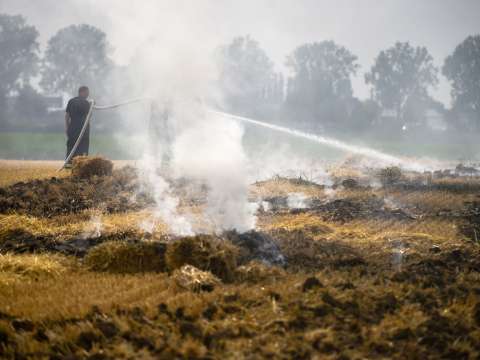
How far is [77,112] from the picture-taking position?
48.1 ft

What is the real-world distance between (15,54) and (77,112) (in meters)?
33.6

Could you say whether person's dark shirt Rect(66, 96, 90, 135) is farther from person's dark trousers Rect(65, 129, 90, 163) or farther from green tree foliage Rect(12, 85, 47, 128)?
green tree foliage Rect(12, 85, 47, 128)

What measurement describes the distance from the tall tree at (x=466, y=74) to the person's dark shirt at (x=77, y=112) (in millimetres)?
48410

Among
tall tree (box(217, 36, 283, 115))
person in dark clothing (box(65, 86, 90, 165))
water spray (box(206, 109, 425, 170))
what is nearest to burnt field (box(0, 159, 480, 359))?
water spray (box(206, 109, 425, 170))

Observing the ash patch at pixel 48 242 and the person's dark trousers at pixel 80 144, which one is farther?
the person's dark trousers at pixel 80 144

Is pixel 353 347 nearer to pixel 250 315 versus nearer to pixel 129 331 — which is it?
pixel 250 315

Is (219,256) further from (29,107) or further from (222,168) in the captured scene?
(29,107)

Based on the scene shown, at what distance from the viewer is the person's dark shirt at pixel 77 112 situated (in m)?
14.6

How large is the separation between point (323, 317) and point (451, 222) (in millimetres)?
5260

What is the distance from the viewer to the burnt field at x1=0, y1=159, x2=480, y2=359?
378 cm

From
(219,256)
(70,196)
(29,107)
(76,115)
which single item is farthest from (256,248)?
(29,107)

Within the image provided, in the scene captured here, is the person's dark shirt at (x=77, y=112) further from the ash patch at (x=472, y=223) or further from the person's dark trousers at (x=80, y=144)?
the ash patch at (x=472, y=223)

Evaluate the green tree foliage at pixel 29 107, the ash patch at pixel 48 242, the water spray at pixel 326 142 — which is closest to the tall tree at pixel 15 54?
the green tree foliage at pixel 29 107

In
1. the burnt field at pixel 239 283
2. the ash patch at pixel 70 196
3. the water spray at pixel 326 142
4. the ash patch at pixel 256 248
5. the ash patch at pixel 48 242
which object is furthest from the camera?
the water spray at pixel 326 142
